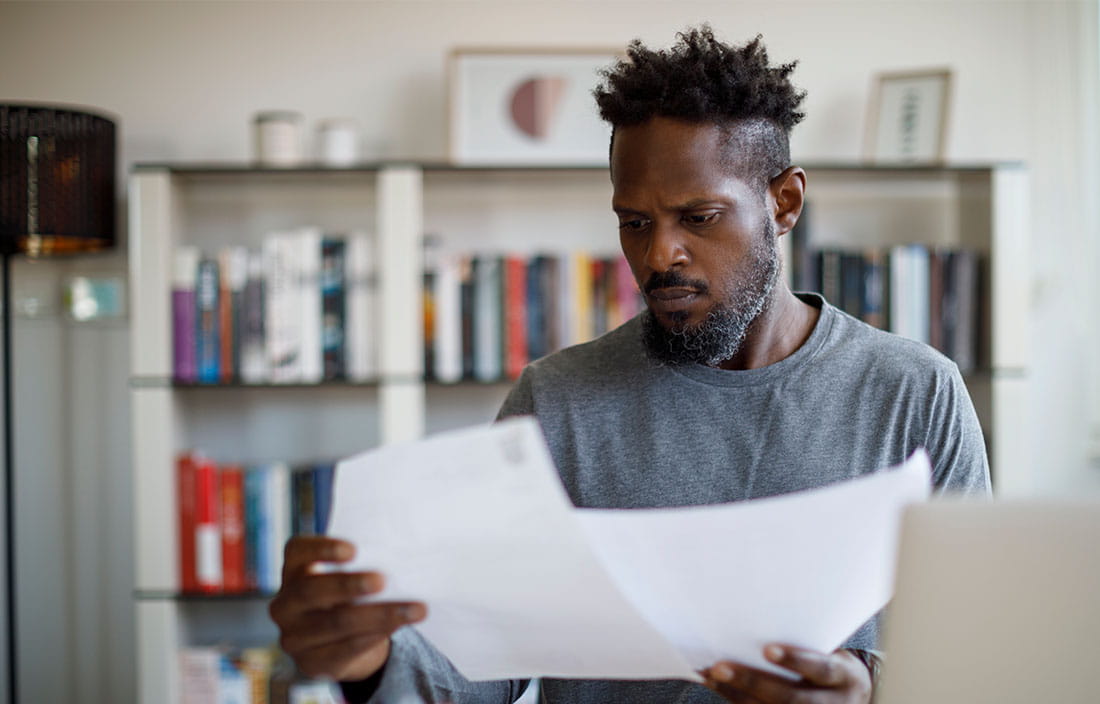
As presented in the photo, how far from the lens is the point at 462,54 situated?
2643mm

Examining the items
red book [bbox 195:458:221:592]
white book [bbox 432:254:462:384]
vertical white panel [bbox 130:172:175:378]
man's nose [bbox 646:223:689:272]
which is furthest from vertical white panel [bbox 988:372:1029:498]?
vertical white panel [bbox 130:172:175:378]

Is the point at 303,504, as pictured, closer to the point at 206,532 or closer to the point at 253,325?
the point at 206,532

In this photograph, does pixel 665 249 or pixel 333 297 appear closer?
pixel 665 249

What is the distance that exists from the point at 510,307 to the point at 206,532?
86cm

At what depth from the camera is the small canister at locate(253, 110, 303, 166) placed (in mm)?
2518

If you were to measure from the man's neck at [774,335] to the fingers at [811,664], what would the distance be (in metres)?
0.53

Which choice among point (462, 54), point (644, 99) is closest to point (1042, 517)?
point (644, 99)

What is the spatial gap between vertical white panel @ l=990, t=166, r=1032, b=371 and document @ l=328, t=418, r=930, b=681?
5.96 ft

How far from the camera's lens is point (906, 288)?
2.53 meters

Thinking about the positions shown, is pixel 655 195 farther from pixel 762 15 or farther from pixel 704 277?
pixel 762 15

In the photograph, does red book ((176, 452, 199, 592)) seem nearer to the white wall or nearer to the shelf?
the shelf

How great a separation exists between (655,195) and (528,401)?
0.31 metres

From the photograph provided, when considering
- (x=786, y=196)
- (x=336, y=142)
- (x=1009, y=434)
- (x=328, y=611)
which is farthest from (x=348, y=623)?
(x=1009, y=434)

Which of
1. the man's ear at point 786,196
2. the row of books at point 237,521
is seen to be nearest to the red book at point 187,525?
the row of books at point 237,521
